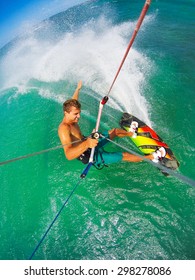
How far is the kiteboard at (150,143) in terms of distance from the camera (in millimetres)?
4242

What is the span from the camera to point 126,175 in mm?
4434

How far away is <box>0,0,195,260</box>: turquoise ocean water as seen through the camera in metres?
3.75

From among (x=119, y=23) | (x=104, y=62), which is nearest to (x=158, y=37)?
(x=104, y=62)

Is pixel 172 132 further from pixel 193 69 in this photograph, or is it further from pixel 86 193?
pixel 193 69

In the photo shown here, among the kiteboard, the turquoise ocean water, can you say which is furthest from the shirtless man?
the turquoise ocean water

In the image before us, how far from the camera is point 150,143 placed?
455 cm

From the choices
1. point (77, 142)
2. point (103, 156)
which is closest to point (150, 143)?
point (103, 156)

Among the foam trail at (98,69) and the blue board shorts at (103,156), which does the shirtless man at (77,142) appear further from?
the foam trail at (98,69)

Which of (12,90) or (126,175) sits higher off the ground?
(12,90)

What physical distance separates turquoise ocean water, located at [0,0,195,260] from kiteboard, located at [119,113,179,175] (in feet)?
0.84

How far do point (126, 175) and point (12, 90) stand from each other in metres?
5.75

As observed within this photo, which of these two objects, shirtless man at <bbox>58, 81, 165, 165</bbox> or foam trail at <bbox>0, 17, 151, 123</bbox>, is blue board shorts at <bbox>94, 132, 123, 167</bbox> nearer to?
shirtless man at <bbox>58, 81, 165, 165</bbox>

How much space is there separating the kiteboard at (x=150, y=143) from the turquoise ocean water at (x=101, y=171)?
256 mm

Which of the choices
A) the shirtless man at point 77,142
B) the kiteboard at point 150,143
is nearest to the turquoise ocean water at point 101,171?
the kiteboard at point 150,143
